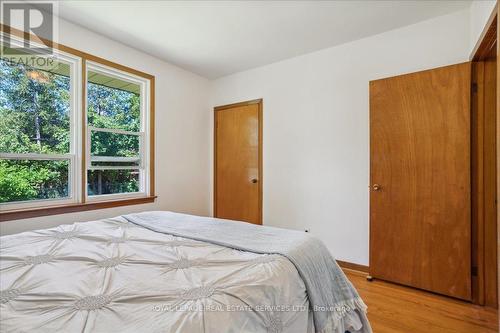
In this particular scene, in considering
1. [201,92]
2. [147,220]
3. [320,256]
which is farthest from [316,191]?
[201,92]

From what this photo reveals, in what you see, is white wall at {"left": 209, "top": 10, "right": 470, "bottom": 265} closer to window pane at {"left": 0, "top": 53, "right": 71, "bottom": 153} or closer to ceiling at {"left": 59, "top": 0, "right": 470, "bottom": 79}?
ceiling at {"left": 59, "top": 0, "right": 470, "bottom": 79}

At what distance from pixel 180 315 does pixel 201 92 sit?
342 centimetres

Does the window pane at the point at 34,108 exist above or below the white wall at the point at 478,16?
below

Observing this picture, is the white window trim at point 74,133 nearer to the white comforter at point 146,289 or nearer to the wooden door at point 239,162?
the white comforter at point 146,289

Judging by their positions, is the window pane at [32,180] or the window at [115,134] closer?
the window pane at [32,180]

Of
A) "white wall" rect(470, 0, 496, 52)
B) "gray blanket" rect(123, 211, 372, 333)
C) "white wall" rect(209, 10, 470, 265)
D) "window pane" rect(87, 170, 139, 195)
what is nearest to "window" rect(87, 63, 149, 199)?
"window pane" rect(87, 170, 139, 195)

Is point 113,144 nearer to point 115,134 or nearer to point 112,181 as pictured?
point 115,134

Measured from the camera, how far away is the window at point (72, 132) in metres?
2.07

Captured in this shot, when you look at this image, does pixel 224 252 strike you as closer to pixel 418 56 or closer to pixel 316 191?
pixel 316 191

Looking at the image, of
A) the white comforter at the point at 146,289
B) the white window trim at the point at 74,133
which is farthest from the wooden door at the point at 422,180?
the white window trim at the point at 74,133

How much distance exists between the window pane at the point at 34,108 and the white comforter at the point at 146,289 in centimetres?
108

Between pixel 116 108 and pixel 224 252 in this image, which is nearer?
pixel 224 252

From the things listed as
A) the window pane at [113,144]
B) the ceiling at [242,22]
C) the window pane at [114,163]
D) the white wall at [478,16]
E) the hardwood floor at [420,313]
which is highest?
the ceiling at [242,22]

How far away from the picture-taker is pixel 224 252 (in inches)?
50.2
